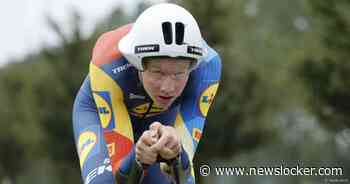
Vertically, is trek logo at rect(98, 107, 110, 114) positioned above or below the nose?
below

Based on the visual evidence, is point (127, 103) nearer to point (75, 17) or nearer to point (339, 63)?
point (339, 63)

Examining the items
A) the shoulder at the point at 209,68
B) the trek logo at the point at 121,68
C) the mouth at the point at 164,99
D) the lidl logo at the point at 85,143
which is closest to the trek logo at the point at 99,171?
the lidl logo at the point at 85,143

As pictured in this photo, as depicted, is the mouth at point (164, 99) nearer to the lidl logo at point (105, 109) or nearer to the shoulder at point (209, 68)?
the lidl logo at point (105, 109)

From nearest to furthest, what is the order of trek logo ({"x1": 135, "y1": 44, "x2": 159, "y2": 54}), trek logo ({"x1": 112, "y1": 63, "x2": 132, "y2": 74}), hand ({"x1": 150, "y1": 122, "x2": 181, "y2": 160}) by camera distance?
1. hand ({"x1": 150, "y1": 122, "x2": 181, "y2": 160})
2. trek logo ({"x1": 135, "y1": 44, "x2": 159, "y2": 54})
3. trek logo ({"x1": 112, "y1": 63, "x2": 132, "y2": 74})

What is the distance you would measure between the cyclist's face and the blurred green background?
13.0 meters

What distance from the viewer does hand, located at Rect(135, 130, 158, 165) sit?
15.4 feet

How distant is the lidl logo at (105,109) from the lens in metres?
5.90

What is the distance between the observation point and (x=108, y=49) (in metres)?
6.30

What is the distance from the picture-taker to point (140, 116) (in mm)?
6543

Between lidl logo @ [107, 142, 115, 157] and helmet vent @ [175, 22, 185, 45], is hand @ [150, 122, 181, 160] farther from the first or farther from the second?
lidl logo @ [107, 142, 115, 157]

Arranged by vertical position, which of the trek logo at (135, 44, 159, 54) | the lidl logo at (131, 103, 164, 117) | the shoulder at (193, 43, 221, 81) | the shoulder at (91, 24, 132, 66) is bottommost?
the lidl logo at (131, 103, 164, 117)

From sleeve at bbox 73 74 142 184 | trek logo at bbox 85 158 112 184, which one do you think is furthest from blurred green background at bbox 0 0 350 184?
trek logo at bbox 85 158 112 184

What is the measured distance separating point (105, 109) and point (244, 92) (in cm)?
1824

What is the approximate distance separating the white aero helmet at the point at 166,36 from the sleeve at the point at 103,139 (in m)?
0.54
